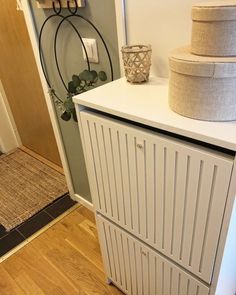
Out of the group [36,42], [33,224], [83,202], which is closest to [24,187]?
[33,224]

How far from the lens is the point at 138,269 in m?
1.12

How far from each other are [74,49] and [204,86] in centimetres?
87

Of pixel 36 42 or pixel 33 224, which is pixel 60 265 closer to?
pixel 33 224

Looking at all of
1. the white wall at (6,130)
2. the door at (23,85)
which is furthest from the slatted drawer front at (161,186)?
the white wall at (6,130)

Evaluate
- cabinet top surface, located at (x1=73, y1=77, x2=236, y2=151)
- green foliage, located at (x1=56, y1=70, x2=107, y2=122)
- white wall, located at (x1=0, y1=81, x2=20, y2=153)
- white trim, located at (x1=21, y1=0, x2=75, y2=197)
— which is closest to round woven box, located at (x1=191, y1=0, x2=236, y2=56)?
cabinet top surface, located at (x1=73, y1=77, x2=236, y2=151)

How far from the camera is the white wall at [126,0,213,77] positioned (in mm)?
857

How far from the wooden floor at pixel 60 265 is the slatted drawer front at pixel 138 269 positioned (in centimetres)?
19

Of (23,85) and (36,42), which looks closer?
(36,42)

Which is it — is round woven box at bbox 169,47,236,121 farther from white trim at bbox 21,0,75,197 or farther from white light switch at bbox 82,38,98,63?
white trim at bbox 21,0,75,197

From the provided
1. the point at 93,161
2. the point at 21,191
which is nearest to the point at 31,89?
the point at 21,191

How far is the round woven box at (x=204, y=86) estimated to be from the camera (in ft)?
1.94

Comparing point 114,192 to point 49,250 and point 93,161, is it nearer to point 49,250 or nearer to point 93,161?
point 93,161

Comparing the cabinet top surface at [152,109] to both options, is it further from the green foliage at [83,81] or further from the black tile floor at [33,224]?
the black tile floor at [33,224]

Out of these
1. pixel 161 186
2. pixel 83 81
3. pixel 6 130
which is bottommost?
pixel 6 130
